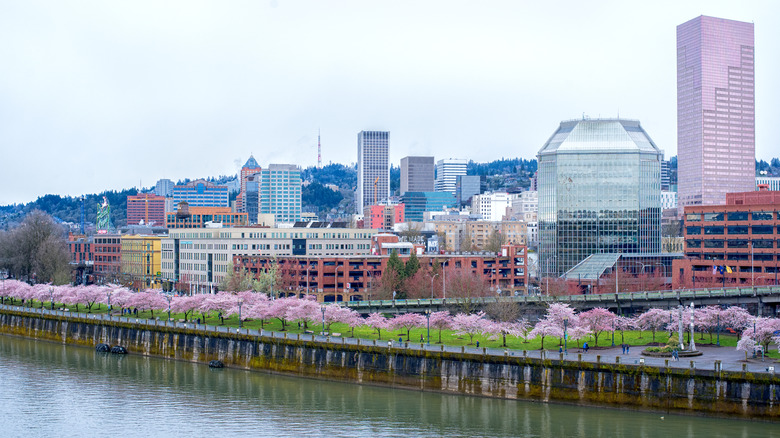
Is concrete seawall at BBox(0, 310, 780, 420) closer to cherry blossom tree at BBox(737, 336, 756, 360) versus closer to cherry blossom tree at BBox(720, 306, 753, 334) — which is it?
cherry blossom tree at BBox(737, 336, 756, 360)

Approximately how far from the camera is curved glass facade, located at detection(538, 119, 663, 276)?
190 m

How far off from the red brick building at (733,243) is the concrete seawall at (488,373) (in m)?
69.5

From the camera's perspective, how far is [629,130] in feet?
640

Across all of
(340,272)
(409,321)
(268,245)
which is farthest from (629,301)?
(268,245)

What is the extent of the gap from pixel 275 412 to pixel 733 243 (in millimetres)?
93532

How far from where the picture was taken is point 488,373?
3211 inches

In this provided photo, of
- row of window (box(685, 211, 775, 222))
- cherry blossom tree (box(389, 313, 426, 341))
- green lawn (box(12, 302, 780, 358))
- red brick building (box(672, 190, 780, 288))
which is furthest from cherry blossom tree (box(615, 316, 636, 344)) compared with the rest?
row of window (box(685, 211, 775, 222))

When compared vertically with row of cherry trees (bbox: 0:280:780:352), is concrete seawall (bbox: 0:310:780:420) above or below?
below

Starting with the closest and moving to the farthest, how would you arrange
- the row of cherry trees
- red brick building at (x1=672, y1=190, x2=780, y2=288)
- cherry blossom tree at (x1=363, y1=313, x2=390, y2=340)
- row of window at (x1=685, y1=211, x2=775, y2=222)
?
the row of cherry trees → cherry blossom tree at (x1=363, y1=313, x2=390, y2=340) → red brick building at (x1=672, y1=190, x2=780, y2=288) → row of window at (x1=685, y1=211, x2=775, y2=222)

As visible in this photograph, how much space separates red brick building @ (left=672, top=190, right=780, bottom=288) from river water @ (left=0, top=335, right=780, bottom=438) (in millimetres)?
73775

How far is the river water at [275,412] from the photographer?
70.1 metres

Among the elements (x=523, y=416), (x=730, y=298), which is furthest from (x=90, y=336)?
(x=730, y=298)

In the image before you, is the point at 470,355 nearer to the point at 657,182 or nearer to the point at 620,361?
the point at 620,361

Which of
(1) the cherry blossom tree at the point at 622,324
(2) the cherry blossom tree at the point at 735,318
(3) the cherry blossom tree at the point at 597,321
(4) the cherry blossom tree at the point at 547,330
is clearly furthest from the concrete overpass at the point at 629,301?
(4) the cherry blossom tree at the point at 547,330
